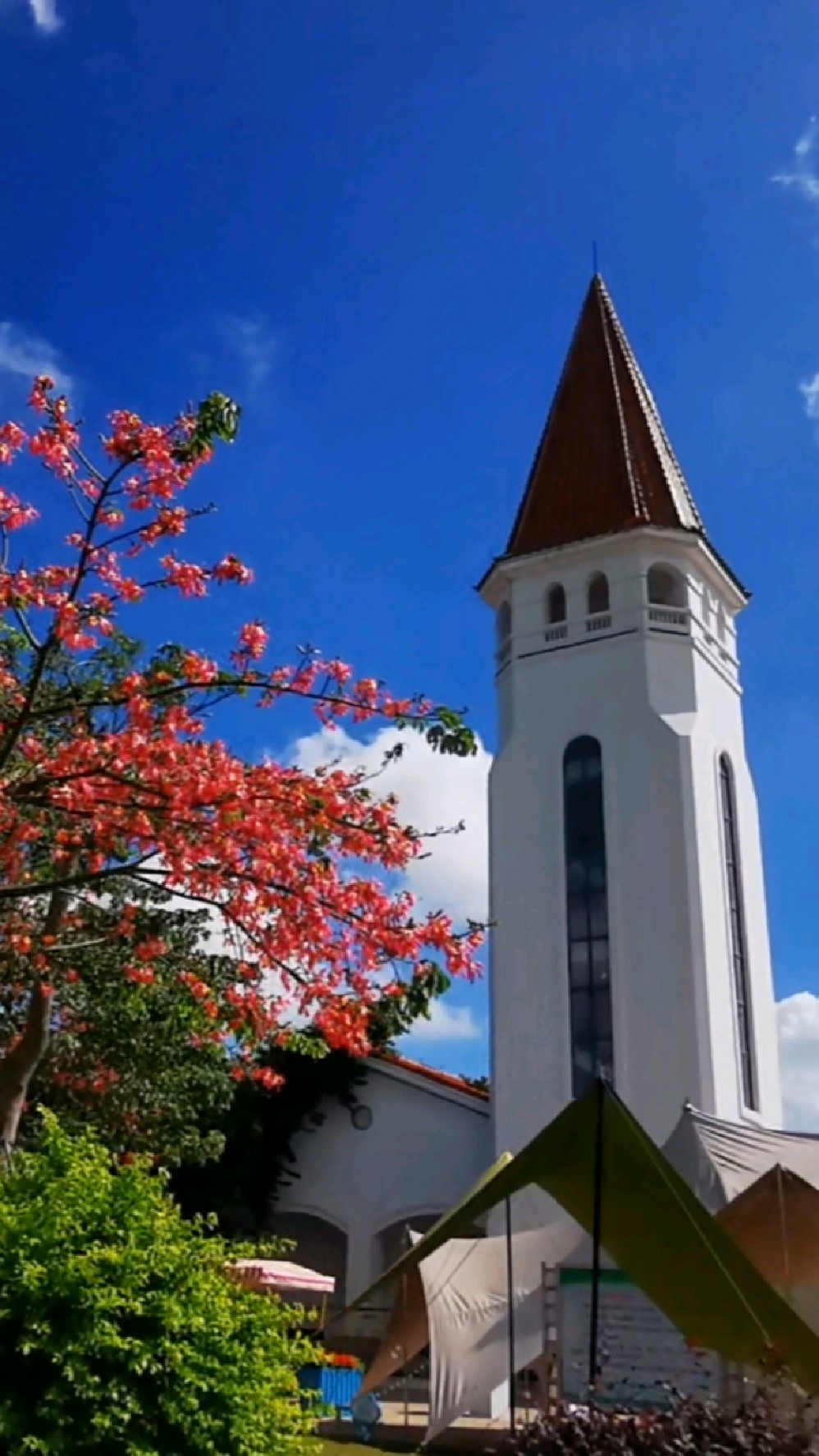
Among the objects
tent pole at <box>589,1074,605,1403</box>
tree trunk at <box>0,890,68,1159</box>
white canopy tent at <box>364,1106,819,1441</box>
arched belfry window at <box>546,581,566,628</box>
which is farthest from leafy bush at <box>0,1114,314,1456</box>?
arched belfry window at <box>546,581,566,628</box>

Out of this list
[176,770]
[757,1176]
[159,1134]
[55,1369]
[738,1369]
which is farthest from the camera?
[159,1134]

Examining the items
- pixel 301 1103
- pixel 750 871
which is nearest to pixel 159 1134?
pixel 301 1103

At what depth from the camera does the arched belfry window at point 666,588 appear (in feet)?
71.9

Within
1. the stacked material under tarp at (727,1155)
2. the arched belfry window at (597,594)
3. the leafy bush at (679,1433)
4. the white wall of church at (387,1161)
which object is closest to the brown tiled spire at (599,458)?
the arched belfry window at (597,594)

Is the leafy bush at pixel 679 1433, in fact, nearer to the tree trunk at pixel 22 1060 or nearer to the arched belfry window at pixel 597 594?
the tree trunk at pixel 22 1060

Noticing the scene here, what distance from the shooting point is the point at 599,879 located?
20156 mm

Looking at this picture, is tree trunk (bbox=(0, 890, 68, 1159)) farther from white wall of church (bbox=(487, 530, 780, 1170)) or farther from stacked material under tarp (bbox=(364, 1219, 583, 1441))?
white wall of church (bbox=(487, 530, 780, 1170))

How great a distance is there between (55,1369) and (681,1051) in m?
14.6

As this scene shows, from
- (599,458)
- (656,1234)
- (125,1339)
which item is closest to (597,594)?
(599,458)

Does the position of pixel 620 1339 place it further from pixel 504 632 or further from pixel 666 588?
pixel 504 632

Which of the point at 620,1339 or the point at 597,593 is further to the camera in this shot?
the point at 597,593

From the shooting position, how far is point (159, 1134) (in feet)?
55.0

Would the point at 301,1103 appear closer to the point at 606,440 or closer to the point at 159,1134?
the point at 159,1134

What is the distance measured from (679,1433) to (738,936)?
1696cm
